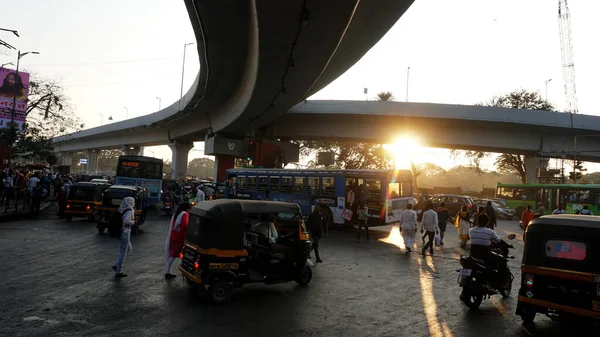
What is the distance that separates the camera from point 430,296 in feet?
27.7

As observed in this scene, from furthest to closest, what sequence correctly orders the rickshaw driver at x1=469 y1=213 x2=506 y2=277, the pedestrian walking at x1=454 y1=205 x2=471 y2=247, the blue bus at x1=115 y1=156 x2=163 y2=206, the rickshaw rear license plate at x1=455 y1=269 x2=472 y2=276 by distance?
1. the blue bus at x1=115 y1=156 x2=163 y2=206
2. the pedestrian walking at x1=454 y1=205 x2=471 y2=247
3. the rickshaw driver at x1=469 y1=213 x2=506 y2=277
4. the rickshaw rear license plate at x1=455 y1=269 x2=472 y2=276

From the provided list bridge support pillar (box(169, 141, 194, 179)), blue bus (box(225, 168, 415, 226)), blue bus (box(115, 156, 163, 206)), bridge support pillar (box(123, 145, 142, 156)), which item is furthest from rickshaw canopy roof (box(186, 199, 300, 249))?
bridge support pillar (box(123, 145, 142, 156))

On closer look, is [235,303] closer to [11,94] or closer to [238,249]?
[238,249]

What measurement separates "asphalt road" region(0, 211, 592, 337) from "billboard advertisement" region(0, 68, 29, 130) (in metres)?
22.4

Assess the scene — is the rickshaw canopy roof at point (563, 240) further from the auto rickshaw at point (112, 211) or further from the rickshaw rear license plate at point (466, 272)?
the auto rickshaw at point (112, 211)

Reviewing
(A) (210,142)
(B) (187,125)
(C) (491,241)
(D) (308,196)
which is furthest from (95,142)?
(C) (491,241)

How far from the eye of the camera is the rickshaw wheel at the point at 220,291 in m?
7.20

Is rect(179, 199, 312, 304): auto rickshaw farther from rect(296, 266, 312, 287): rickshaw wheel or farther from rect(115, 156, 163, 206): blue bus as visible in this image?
rect(115, 156, 163, 206): blue bus

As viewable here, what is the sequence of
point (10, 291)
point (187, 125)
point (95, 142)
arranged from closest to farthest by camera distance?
point (10, 291) → point (187, 125) → point (95, 142)

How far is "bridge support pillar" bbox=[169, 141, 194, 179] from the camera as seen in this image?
46.0 meters

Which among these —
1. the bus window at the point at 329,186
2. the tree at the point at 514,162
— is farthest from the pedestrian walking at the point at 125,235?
the tree at the point at 514,162

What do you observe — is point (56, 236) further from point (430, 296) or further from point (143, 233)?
point (430, 296)

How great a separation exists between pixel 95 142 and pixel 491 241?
75.5 meters

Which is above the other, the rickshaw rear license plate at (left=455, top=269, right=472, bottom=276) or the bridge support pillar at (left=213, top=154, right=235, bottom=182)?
the bridge support pillar at (left=213, top=154, right=235, bottom=182)
